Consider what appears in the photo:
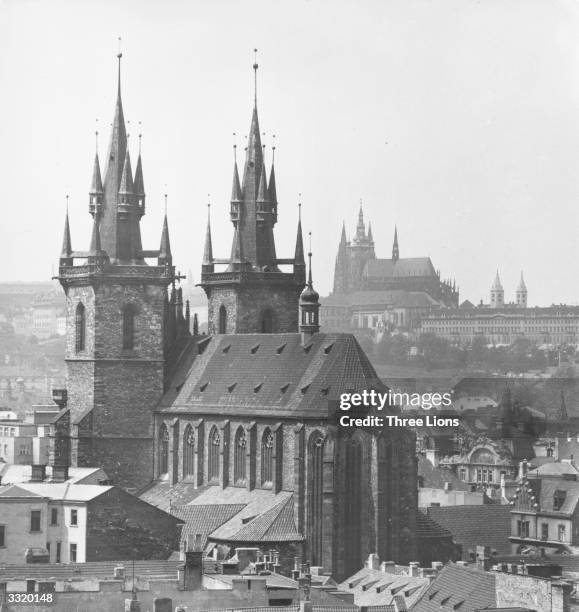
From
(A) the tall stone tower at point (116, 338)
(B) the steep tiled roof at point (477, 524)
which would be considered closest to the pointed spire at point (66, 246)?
(A) the tall stone tower at point (116, 338)

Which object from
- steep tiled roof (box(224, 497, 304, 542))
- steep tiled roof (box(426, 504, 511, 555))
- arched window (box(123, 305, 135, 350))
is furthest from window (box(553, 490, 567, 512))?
arched window (box(123, 305, 135, 350))

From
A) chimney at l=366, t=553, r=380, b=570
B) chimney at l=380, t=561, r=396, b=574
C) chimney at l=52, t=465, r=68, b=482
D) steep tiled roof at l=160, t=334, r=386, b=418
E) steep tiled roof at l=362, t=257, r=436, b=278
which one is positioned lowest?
chimney at l=380, t=561, r=396, b=574

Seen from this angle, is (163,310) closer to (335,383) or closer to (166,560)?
(335,383)

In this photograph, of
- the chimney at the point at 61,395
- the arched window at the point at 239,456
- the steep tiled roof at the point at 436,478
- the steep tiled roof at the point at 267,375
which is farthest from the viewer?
the steep tiled roof at the point at 436,478

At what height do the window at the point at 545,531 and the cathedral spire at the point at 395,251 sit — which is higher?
the cathedral spire at the point at 395,251

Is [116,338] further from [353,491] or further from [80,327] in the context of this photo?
[353,491]

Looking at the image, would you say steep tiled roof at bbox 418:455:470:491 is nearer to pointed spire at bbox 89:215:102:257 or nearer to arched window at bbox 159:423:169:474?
arched window at bbox 159:423:169:474

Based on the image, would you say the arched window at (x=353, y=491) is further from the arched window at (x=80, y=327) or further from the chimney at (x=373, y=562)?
the arched window at (x=80, y=327)

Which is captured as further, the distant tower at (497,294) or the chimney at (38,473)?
the distant tower at (497,294)
